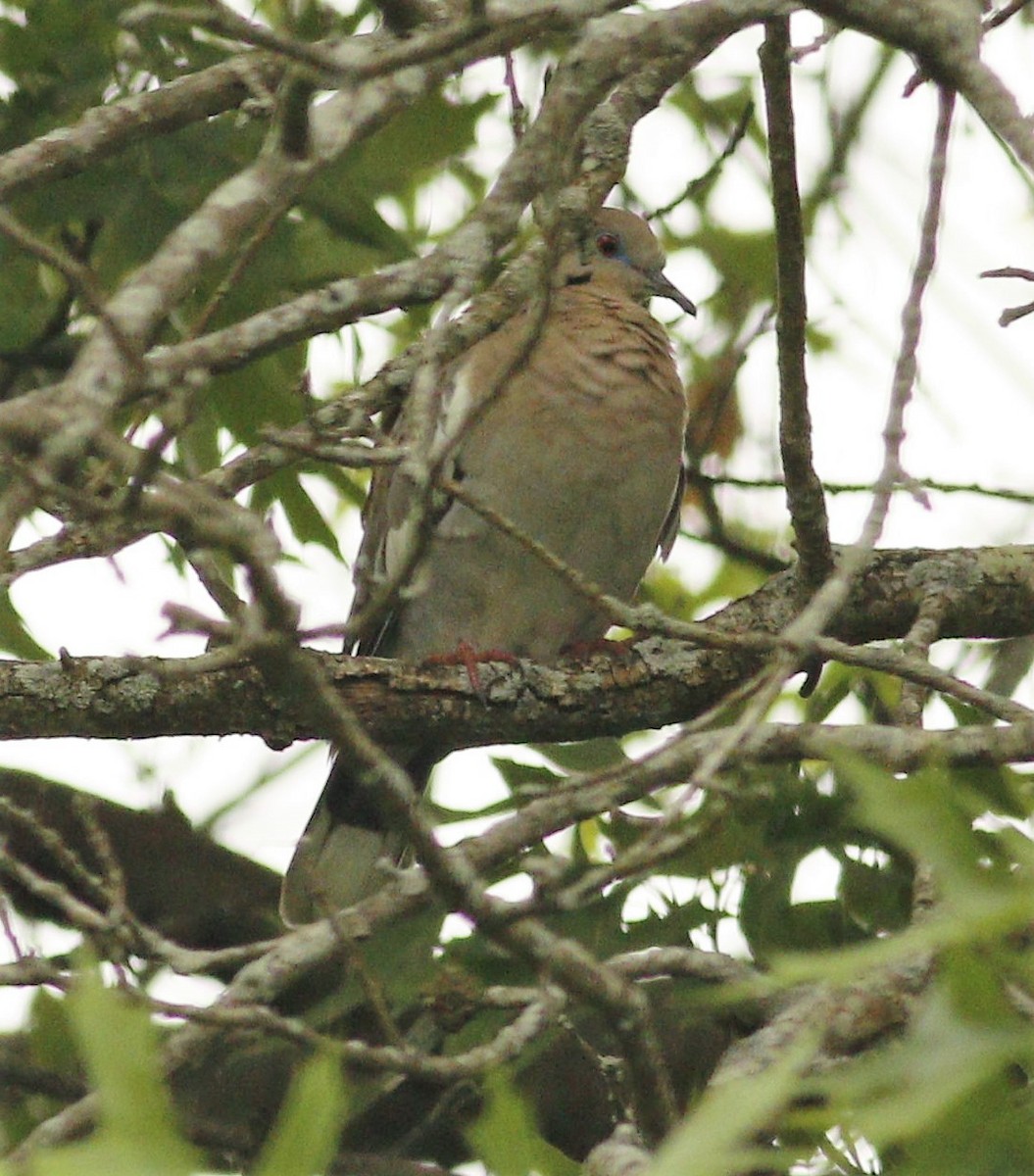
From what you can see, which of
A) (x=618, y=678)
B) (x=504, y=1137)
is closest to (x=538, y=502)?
(x=618, y=678)

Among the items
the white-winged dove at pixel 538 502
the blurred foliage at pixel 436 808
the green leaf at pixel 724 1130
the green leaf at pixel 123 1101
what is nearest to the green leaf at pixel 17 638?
the blurred foliage at pixel 436 808

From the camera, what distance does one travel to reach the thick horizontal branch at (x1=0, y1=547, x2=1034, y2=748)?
3.19 meters

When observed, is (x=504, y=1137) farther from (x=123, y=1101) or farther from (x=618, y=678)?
(x=618, y=678)

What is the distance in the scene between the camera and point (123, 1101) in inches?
48.2

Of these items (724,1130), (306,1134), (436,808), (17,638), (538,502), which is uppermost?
(538,502)

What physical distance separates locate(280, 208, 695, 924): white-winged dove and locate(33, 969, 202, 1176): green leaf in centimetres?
277

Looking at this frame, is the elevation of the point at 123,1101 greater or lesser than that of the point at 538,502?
lesser

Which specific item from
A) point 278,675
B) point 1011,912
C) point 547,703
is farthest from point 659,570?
point 1011,912

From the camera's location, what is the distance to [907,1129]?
4.02 ft

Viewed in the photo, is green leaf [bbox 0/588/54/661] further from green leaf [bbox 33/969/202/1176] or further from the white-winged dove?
green leaf [bbox 33/969/202/1176]

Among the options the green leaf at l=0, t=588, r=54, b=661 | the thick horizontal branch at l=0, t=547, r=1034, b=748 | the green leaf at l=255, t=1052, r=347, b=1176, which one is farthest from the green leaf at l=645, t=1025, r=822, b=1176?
the green leaf at l=0, t=588, r=54, b=661

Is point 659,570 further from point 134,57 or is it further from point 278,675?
point 278,675

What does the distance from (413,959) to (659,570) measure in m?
2.53

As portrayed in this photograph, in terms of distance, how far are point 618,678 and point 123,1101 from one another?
7.05 feet
